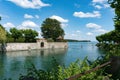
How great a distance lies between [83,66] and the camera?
8617 mm

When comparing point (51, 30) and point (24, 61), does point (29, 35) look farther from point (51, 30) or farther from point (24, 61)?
point (24, 61)

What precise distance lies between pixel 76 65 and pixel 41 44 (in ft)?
330

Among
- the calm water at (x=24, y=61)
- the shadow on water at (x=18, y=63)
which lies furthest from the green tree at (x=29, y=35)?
the shadow on water at (x=18, y=63)

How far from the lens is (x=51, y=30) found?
12656 centimetres

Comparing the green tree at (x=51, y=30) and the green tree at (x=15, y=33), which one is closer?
the green tree at (x=15, y=33)

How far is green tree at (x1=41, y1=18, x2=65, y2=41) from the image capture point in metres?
127

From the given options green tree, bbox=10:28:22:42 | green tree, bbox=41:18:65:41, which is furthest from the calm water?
green tree, bbox=41:18:65:41

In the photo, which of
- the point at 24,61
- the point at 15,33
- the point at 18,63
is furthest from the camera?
the point at 15,33

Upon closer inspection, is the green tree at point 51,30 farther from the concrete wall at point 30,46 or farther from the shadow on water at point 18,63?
the shadow on water at point 18,63

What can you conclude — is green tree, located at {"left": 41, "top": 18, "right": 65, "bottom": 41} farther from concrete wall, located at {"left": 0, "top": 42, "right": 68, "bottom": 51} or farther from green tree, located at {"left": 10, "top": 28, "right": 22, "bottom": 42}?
green tree, located at {"left": 10, "top": 28, "right": 22, "bottom": 42}

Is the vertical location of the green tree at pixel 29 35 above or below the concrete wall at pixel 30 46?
above

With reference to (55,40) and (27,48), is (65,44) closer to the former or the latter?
(55,40)

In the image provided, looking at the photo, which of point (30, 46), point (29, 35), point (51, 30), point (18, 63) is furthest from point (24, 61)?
point (51, 30)

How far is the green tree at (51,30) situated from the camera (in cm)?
12655
